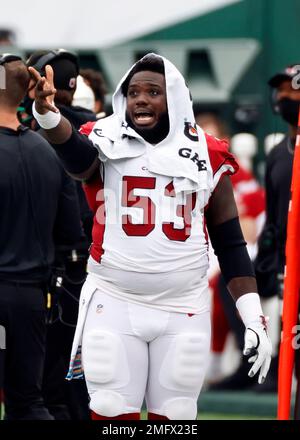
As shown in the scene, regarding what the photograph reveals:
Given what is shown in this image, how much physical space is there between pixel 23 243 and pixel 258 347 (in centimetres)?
Result: 137

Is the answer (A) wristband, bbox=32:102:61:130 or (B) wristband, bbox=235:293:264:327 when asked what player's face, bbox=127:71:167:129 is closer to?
(A) wristband, bbox=32:102:61:130

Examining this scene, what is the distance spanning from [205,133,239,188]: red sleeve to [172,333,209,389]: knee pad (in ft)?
2.23

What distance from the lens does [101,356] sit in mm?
6230

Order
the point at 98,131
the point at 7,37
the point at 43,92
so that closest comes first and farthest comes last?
the point at 43,92, the point at 98,131, the point at 7,37

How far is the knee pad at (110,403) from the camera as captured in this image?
20.4 ft

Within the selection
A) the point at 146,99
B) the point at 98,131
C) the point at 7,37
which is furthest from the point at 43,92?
the point at 7,37

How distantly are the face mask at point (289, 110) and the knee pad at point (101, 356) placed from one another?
279 cm

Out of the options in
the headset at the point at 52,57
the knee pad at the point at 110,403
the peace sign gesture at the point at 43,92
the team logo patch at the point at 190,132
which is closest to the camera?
the peace sign gesture at the point at 43,92

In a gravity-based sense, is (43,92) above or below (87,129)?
above

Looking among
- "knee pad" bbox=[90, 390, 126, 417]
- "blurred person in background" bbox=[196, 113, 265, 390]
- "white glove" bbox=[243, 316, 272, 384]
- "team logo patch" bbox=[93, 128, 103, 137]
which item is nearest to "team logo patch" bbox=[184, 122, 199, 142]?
"team logo patch" bbox=[93, 128, 103, 137]

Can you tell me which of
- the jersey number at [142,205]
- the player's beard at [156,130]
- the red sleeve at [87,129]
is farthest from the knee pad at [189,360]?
the red sleeve at [87,129]

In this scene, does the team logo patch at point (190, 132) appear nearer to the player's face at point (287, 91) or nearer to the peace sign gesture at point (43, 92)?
the peace sign gesture at point (43, 92)

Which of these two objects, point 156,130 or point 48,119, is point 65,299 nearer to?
point 156,130

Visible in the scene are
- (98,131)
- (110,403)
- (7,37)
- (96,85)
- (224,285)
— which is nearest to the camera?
(110,403)
